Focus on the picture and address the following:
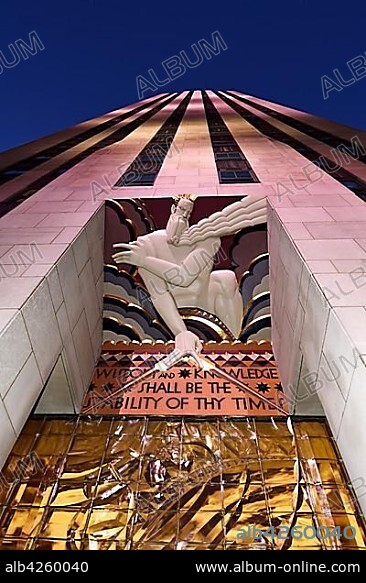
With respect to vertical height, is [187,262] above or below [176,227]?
below

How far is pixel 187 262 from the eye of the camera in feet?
21.1

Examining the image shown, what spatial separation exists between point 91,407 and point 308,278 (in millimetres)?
2784

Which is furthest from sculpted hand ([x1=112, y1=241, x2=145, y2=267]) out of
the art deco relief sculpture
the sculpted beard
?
the sculpted beard

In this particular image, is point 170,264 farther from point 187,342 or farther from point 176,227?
point 187,342

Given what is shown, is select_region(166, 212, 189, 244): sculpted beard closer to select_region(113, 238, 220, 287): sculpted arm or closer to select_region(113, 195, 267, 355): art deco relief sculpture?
select_region(113, 195, 267, 355): art deco relief sculpture

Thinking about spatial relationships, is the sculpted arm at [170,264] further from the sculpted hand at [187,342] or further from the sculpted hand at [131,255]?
the sculpted hand at [187,342]

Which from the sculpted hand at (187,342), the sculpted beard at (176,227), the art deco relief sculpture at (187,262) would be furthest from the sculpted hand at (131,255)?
the sculpted hand at (187,342)

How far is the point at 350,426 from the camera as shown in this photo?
12.1ft

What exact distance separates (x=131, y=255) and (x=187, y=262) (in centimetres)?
75

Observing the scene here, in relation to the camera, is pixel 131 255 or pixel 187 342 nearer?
pixel 187 342

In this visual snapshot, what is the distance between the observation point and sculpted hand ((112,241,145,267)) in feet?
21.0

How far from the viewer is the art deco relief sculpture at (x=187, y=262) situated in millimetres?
6402

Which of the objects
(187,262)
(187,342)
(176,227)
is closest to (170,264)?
(187,262)
